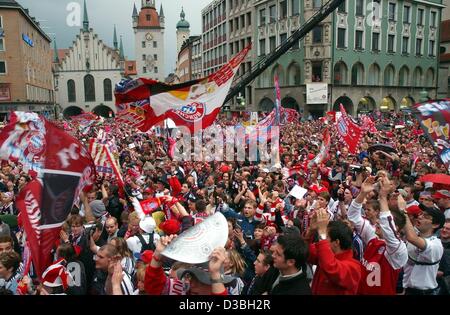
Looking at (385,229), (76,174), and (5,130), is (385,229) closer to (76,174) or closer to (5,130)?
(76,174)

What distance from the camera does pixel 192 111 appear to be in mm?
10039

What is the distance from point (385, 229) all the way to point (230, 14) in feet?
173

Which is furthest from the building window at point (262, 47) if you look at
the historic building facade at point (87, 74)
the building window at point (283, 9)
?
the historic building facade at point (87, 74)

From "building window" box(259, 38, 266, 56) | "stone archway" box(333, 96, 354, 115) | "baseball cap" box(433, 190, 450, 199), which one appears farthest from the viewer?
"building window" box(259, 38, 266, 56)

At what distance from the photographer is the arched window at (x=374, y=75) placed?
43.5 m

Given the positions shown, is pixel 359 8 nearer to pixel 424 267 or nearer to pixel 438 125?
pixel 438 125

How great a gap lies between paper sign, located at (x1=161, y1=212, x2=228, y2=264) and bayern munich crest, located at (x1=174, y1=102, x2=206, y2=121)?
7.19m

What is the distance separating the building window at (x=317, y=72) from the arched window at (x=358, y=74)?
4.34 meters

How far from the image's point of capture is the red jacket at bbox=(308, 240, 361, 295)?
10.1ft

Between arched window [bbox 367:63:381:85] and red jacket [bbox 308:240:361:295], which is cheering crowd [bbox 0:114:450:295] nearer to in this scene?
red jacket [bbox 308:240:361:295]

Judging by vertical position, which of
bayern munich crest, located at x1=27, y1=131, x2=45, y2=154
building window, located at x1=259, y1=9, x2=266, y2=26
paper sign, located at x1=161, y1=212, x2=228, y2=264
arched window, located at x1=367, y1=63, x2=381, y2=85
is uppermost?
building window, located at x1=259, y1=9, x2=266, y2=26

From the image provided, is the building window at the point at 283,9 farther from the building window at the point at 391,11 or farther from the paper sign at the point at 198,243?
the paper sign at the point at 198,243

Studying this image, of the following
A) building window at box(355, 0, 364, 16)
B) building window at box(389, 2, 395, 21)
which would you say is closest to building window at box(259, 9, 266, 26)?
building window at box(355, 0, 364, 16)
